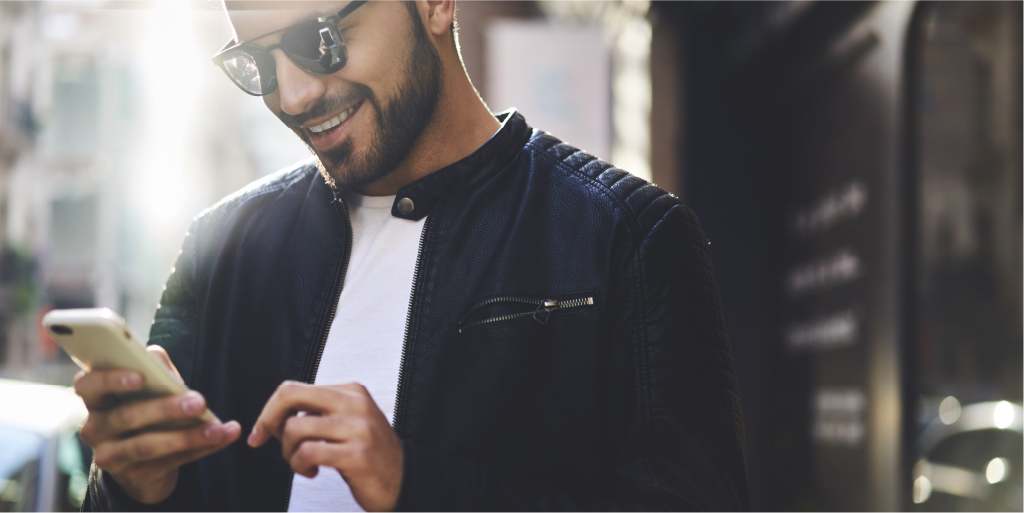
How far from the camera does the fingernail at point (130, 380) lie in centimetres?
117

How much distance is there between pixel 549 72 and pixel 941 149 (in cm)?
2138

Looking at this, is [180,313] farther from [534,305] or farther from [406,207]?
[534,305]

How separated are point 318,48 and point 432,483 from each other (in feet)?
2.78

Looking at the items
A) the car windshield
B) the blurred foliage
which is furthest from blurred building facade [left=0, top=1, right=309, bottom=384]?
the car windshield

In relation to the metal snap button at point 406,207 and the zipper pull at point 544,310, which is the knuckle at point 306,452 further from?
the metal snap button at point 406,207

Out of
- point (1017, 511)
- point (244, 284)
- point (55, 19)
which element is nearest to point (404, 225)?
point (244, 284)

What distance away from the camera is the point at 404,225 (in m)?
1.68

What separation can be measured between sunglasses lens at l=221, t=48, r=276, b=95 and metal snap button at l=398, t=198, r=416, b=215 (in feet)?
1.13

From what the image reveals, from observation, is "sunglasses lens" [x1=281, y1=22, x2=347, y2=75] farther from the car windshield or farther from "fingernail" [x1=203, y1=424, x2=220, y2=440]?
the car windshield

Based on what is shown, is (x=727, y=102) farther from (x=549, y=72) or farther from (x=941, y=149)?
(x=941, y=149)

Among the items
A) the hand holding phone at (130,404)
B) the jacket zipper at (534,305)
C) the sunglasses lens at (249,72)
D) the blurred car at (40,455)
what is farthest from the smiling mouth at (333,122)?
the blurred car at (40,455)

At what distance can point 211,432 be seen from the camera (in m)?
1.19

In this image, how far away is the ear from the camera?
1731mm

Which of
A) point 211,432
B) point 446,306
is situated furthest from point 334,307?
point 211,432
